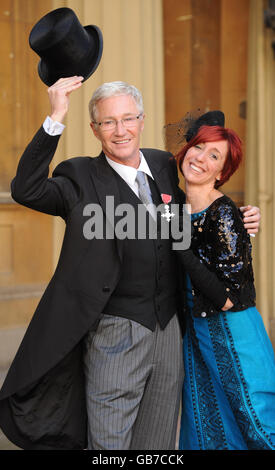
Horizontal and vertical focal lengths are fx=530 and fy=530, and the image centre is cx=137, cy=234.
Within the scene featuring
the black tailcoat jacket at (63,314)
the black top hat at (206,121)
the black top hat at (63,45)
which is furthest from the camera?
the black top hat at (206,121)

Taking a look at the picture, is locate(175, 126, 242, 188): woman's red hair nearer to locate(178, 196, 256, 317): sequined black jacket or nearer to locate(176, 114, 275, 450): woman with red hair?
locate(176, 114, 275, 450): woman with red hair

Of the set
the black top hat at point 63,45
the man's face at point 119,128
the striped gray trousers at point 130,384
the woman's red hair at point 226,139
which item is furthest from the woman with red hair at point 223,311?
the black top hat at point 63,45

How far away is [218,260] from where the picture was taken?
1854mm

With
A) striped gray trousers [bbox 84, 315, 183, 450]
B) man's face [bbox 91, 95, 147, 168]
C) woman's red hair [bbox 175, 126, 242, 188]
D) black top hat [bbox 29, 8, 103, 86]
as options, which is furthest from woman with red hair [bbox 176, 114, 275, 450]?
black top hat [bbox 29, 8, 103, 86]

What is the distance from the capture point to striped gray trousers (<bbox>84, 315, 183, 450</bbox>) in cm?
177

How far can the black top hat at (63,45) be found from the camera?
5.39ft

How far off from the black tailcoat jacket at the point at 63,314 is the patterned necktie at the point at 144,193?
4.1 inches

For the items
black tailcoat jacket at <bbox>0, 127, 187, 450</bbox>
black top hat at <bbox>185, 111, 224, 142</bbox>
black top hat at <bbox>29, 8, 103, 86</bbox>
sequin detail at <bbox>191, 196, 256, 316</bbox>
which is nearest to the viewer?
black top hat at <bbox>29, 8, 103, 86</bbox>

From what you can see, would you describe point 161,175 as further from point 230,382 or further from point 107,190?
point 230,382

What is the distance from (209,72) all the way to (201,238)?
3199mm

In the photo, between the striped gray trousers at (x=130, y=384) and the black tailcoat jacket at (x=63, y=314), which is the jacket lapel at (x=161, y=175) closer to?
the black tailcoat jacket at (x=63, y=314)

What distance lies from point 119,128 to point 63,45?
0.31m

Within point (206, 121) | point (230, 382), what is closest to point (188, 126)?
point (206, 121)

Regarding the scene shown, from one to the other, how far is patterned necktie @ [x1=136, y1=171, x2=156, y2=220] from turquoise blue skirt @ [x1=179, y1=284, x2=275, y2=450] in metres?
0.46
